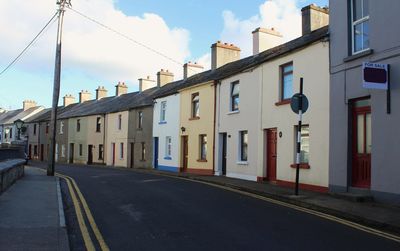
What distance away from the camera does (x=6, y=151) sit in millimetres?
22406

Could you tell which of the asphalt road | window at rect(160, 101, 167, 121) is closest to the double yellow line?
the asphalt road

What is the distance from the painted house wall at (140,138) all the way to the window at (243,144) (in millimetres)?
13834

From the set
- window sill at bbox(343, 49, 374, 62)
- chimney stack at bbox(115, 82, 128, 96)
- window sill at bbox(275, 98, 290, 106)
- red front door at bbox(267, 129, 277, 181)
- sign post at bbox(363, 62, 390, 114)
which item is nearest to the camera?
sign post at bbox(363, 62, 390, 114)

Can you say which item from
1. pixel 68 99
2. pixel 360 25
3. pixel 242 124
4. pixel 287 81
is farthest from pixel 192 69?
pixel 68 99

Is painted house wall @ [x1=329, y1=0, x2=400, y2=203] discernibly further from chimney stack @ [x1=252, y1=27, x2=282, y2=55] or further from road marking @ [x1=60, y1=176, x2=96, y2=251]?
chimney stack @ [x1=252, y1=27, x2=282, y2=55]

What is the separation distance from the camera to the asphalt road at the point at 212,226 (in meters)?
7.78

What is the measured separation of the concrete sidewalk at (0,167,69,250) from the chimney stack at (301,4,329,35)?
12.7 meters

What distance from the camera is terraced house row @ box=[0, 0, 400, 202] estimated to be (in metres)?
12.6

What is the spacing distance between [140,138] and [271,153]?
1927 centimetres

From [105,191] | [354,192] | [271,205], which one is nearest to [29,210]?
[105,191]

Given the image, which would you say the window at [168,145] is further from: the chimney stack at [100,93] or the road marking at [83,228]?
the chimney stack at [100,93]

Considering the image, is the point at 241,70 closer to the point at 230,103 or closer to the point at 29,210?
the point at 230,103

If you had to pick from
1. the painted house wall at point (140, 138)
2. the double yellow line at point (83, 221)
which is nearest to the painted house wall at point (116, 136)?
the painted house wall at point (140, 138)

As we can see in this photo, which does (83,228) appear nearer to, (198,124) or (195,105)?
(198,124)
